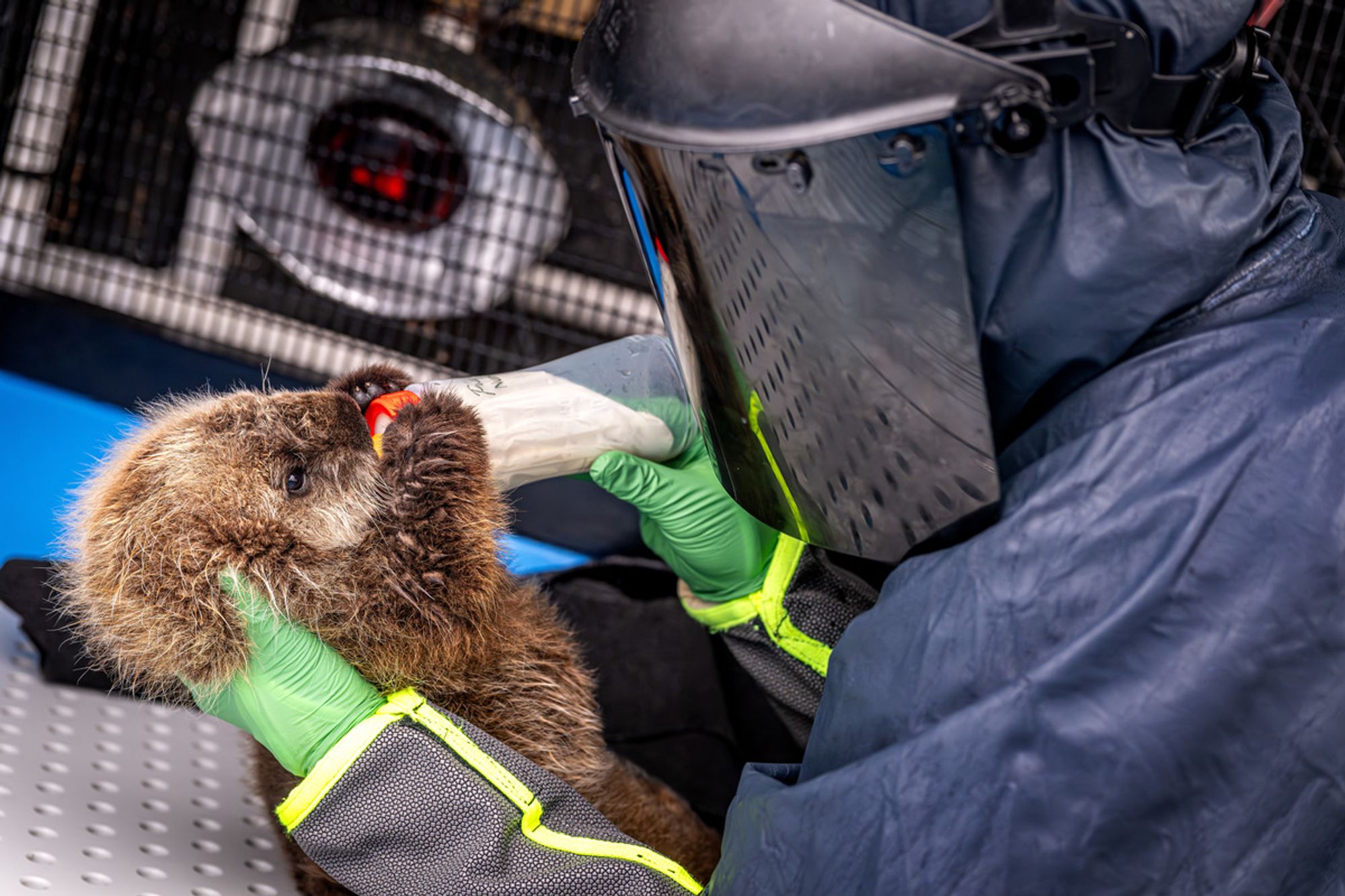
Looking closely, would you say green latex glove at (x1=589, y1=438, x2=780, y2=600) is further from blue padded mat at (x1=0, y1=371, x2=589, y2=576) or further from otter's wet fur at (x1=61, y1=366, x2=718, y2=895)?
blue padded mat at (x1=0, y1=371, x2=589, y2=576)

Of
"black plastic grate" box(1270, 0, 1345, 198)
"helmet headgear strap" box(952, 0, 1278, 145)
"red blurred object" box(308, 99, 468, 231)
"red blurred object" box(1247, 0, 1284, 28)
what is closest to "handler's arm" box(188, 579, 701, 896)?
"helmet headgear strap" box(952, 0, 1278, 145)

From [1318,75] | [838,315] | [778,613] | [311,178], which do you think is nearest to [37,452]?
[311,178]

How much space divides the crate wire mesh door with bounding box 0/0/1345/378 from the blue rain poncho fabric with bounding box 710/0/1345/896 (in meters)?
0.92

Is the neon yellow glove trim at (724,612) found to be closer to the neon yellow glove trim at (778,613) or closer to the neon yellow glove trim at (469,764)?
the neon yellow glove trim at (778,613)

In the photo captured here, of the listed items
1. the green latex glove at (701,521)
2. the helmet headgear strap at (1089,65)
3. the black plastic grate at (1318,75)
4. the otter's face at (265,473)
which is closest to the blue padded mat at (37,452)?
the green latex glove at (701,521)

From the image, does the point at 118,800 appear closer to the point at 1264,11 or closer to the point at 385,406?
the point at 385,406

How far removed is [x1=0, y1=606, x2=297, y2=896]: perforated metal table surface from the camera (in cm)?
81

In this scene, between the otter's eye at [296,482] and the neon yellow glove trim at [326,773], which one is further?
the otter's eye at [296,482]

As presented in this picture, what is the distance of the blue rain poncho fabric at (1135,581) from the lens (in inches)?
22.9

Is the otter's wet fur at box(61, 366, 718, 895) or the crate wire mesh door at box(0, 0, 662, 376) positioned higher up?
the crate wire mesh door at box(0, 0, 662, 376)

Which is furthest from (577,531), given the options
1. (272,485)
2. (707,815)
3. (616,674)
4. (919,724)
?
(919,724)

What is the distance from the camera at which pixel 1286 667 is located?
0.58 m

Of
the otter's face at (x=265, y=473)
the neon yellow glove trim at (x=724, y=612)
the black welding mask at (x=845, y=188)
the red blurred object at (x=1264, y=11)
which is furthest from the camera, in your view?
the neon yellow glove trim at (x=724, y=612)

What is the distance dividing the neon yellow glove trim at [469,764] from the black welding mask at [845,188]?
0.29 metres
